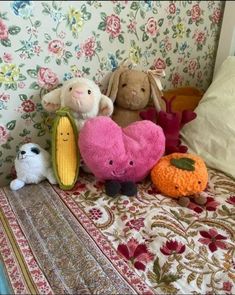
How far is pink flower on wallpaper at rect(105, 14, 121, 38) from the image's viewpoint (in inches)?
46.1

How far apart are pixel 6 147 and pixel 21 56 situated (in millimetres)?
349

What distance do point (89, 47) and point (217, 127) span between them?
56 centimetres

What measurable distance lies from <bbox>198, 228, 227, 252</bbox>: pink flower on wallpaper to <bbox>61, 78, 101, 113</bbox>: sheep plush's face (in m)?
0.56

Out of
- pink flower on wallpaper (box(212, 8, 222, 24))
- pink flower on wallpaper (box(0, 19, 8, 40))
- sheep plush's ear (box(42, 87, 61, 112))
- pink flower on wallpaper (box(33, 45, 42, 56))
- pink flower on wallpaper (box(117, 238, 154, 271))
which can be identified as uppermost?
pink flower on wallpaper (box(212, 8, 222, 24))

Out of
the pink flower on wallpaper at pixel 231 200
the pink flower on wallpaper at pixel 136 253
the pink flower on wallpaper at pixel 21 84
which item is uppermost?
the pink flower on wallpaper at pixel 21 84

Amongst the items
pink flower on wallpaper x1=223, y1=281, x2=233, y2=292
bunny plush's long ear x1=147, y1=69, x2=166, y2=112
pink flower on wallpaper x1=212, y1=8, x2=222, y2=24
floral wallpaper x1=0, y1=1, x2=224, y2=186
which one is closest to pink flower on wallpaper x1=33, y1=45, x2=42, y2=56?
floral wallpaper x1=0, y1=1, x2=224, y2=186

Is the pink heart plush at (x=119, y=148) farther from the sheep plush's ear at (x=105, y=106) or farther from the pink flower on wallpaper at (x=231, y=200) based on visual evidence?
the pink flower on wallpaper at (x=231, y=200)

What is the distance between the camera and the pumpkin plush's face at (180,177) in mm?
1038

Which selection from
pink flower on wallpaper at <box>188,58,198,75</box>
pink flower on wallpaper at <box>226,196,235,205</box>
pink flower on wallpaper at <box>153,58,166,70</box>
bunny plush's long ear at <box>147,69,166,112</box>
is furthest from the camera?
pink flower on wallpaper at <box>188,58,198,75</box>

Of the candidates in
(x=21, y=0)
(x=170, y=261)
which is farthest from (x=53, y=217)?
(x=21, y=0)

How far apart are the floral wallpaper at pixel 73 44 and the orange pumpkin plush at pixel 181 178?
44cm

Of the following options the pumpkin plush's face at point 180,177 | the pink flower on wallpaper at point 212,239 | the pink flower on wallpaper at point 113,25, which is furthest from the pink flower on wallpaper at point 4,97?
the pink flower on wallpaper at point 212,239

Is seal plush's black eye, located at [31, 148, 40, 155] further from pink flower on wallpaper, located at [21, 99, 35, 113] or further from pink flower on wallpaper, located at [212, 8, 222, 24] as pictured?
pink flower on wallpaper, located at [212, 8, 222, 24]

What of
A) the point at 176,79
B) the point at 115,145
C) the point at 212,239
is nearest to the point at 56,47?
the point at 115,145
